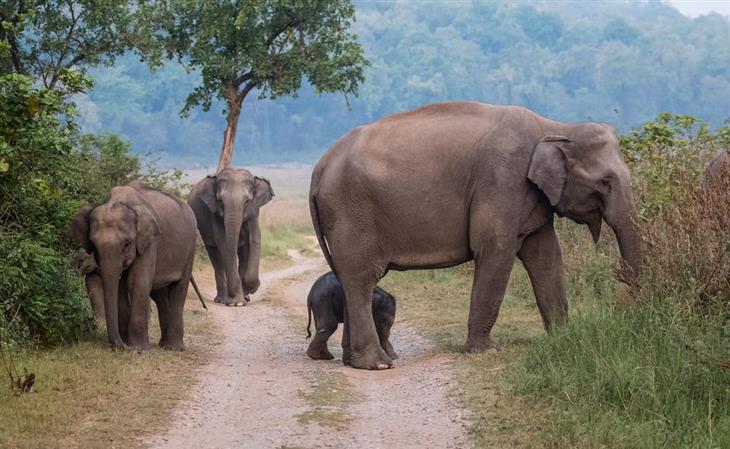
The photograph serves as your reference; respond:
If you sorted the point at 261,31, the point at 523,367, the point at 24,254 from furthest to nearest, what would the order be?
the point at 261,31 < the point at 24,254 < the point at 523,367

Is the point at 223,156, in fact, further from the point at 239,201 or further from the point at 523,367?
the point at 523,367

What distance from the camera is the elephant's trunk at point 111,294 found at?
11508 mm

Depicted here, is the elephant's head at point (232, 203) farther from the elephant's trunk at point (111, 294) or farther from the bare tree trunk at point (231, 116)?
the bare tree trunk at point (231, 116)

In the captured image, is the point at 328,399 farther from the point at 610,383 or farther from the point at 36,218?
the point at 36,218

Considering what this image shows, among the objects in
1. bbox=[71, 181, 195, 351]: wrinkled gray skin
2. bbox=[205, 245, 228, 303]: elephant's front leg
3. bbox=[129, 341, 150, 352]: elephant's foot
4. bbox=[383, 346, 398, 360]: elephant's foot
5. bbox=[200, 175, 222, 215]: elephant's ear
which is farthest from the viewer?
bbox=[200, 175, 222, 215]: elephant's ear

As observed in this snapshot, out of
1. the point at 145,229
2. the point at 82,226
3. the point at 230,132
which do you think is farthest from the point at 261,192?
the point at 230,132

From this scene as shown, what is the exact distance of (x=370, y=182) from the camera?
1190 centimetres

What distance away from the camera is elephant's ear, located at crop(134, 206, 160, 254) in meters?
12.0

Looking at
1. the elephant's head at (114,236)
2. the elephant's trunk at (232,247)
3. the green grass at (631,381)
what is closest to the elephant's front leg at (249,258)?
the elephant's trunk at (232,247)

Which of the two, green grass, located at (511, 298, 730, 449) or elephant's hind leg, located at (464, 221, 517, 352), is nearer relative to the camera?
green grass, located at (511, 298, 730, 449)

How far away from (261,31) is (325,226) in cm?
1761

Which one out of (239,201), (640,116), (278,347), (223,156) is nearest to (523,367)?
(278,347)

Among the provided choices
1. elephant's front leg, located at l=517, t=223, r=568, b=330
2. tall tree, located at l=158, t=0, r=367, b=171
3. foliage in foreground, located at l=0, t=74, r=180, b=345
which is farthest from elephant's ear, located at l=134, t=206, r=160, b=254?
tall tree, located at l=158, t=0, r=367, b=171

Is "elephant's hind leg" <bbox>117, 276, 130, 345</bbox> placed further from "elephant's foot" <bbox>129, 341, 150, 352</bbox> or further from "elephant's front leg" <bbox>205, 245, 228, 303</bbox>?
"elephant's front leg" <bbox>205, 245, 228, 303</bbox>
